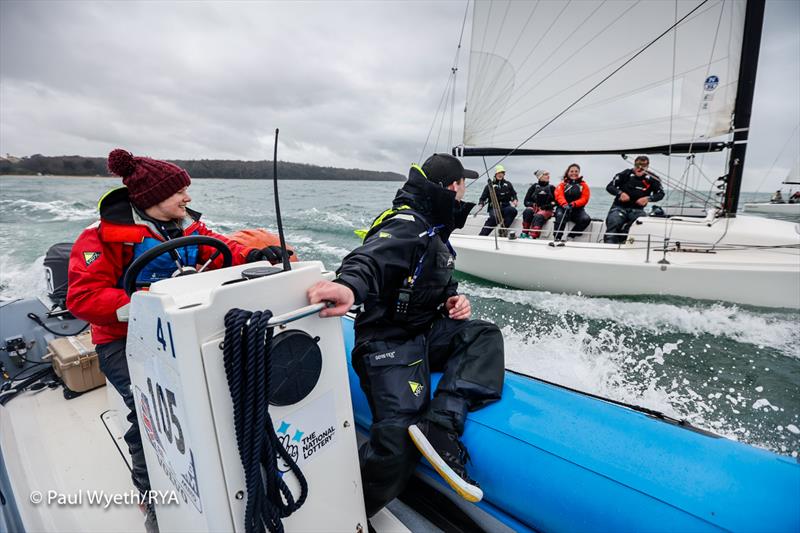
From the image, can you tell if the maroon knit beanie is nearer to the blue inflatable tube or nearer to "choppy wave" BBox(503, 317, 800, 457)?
the blue inflatable tube

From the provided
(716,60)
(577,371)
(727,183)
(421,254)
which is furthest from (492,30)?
(421,254)

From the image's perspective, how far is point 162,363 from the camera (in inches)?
34.1

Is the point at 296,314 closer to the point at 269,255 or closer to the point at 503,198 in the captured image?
the point at 269,255

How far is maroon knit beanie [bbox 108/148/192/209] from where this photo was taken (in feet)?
4.95

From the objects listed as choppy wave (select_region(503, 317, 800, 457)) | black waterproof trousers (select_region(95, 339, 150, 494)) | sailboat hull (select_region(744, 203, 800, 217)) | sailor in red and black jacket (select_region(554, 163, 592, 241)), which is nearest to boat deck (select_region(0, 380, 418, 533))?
black waterproof trousers (select_region(95, 339, 150, 494))

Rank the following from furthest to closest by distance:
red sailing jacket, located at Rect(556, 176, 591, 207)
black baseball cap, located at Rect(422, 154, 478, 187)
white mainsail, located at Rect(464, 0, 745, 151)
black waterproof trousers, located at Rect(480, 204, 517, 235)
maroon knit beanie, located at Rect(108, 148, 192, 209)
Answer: black waterproof trousers, located at Rect(480, 204, 517, 235)
red sailing jacket, located at Rect(556, 176, 591, 207)
white mainsail, located at Rect(464, 0, 745, 151)
black baseball cap, located at Rect(422, 154, 478, 187)
maroon knit beanie, located at Rect(108, 148, 192, 209)

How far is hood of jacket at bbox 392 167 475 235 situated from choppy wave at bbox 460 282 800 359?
3.90 meters

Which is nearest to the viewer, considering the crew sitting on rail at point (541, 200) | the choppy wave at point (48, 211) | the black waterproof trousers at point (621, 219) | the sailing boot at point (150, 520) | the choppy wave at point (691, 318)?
the sailing boot at point (150, 520)

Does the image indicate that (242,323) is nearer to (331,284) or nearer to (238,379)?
(238,379)

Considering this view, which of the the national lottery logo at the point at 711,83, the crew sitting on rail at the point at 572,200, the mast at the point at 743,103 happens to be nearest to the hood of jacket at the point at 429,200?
the crew sitting on rail at the point at 572,200

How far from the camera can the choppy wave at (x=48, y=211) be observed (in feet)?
39.3

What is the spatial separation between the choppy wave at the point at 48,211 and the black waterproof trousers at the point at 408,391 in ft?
47.1

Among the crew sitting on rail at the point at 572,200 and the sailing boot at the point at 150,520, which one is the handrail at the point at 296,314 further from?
the crew sitting on rail at the point at 572,200

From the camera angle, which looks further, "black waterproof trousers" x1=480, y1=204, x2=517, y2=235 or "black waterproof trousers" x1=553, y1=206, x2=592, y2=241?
"black waterproof trousers" x1=480, y1=204, x2=517, y2=235
